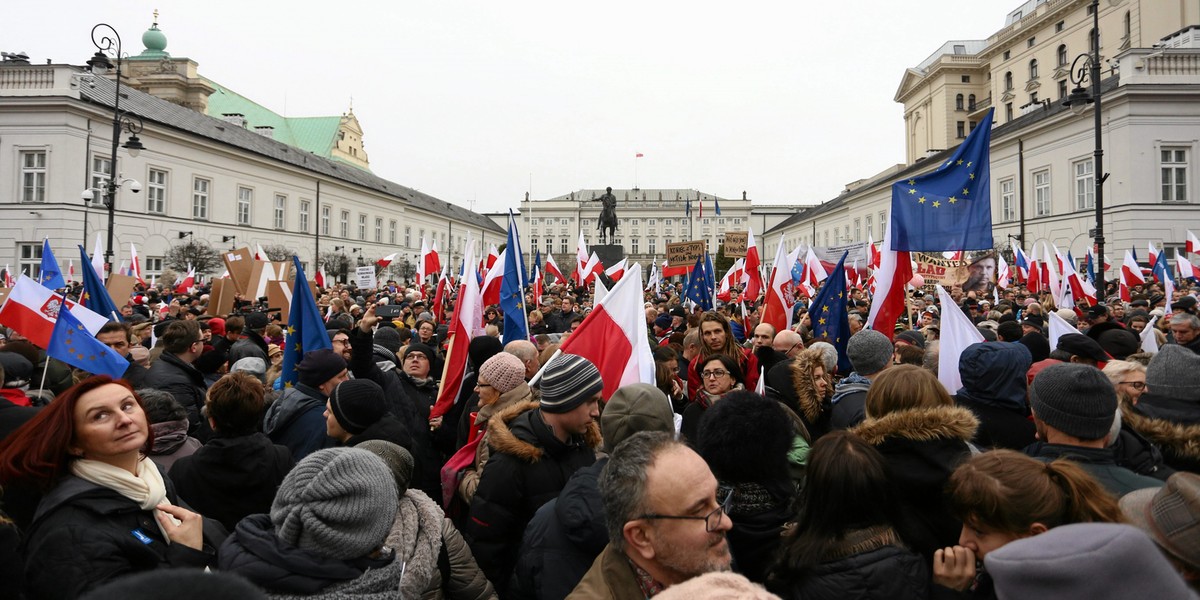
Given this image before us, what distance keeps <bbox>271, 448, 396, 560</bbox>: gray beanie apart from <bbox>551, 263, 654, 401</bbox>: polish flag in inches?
109

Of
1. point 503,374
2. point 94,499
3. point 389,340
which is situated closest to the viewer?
point 94,499

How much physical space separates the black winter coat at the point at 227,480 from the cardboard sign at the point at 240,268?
9983mm

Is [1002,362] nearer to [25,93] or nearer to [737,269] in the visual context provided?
[737,269]

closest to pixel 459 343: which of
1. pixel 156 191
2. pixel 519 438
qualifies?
pixel 519 438

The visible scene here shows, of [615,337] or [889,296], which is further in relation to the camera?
[889,296]

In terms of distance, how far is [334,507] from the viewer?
6.89 ft

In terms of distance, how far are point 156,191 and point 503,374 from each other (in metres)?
36.6

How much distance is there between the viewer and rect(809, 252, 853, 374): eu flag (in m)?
7.43

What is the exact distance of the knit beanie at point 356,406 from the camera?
3.57m

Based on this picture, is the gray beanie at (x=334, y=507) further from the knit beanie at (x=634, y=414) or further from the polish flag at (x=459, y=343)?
the polish flag at (x=459, y=343)

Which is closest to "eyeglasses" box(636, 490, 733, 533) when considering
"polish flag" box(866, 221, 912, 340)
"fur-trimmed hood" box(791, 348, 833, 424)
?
"fur-trimmed hood" box(791, 348, 833, 424)

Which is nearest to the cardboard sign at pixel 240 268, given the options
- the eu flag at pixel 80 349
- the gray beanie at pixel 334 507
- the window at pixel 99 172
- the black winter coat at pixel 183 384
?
the eu flag at pixel 80 349

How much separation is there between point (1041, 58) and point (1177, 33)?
11448 mm

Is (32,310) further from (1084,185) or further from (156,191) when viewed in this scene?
(1084,185)
